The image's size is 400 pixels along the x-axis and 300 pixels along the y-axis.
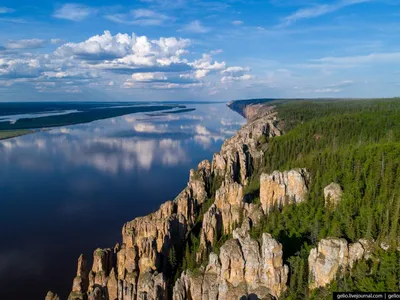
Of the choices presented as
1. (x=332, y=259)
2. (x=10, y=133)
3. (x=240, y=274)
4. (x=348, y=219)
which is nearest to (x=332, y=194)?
(x=348, y=219)

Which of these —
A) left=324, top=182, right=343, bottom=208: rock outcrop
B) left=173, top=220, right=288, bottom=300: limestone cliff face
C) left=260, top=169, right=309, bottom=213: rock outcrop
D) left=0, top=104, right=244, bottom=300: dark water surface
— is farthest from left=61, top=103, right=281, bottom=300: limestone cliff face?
left=0, top=104, right=244, bottom=300: dark water surface

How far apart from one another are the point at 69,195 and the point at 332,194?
41.8 m

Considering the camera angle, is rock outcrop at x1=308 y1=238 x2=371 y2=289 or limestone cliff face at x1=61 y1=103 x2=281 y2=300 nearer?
rock outcrop at x1=308 y1=238 x2=371 y2=289

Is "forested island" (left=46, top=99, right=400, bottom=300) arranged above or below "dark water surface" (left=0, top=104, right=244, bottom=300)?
above

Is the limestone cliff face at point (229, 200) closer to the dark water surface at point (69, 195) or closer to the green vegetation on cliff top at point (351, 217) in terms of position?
the green vegetation on cliff top at point (351, 217)

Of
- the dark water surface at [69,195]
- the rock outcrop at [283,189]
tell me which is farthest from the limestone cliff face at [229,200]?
the dark water surface at [69,195]

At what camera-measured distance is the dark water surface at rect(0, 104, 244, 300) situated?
116 feet

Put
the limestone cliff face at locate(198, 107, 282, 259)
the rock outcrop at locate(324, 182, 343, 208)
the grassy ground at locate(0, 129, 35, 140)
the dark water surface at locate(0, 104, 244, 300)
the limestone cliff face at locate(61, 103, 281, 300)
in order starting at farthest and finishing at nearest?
the grassy ground at locate(0, 129, 35, 140), the dark water surface at locate(0, 104, 244, 300), the limestone cliff face at locate(198, 107, 282, 259), the rock outcrop at locate(324, 182, 343, 208), the limestone cliff face at locate(61, 103, 281, 300)

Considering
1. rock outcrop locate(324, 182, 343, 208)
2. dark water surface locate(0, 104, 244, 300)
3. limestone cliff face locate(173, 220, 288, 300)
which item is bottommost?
dark water surface locate(0, 104, 244, 300)

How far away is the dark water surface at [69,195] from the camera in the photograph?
116 ft

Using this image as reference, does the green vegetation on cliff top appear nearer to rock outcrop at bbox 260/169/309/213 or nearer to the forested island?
the forested island

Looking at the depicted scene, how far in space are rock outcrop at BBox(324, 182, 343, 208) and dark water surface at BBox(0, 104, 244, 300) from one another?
23855 mm

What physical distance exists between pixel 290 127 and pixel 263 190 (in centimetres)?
5273

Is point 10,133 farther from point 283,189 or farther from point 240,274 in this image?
point 240,274
